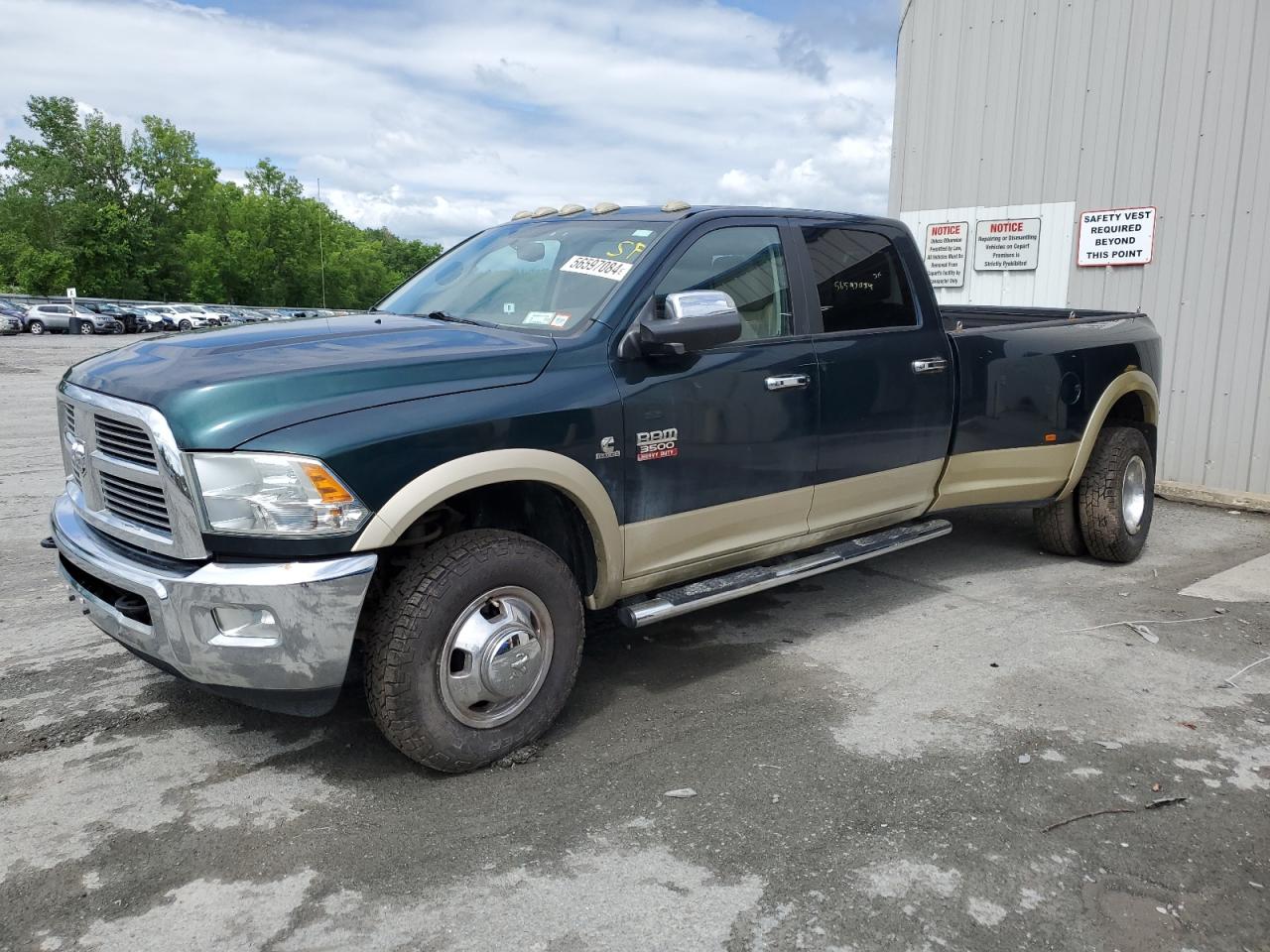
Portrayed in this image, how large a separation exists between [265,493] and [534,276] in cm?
168

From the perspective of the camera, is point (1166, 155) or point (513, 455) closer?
point (513, 455)

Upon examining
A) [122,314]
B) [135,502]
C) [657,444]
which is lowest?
[122,314]

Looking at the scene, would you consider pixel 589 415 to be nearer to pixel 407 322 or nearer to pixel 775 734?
pixel 407 322

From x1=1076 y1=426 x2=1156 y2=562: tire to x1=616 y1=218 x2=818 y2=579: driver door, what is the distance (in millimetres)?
2513

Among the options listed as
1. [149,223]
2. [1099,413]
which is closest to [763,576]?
[1099,413]

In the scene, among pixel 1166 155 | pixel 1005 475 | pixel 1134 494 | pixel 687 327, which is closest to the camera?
pixel 687 327

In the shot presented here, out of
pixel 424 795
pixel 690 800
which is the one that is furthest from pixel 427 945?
pixel 690 800

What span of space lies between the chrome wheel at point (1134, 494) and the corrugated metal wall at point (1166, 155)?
2352mm

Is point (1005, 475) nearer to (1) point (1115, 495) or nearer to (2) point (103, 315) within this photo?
(1) point (1115, 495)

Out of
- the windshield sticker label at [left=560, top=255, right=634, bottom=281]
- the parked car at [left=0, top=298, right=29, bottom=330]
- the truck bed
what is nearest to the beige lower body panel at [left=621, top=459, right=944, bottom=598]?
the windshield sticker label at [left=560, top=255, right=634, bottom=281]

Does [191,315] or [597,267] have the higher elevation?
[597,267]

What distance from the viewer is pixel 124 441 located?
3.28m

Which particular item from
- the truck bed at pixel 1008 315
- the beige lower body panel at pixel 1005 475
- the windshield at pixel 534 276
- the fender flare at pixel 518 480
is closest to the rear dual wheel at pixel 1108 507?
the beige lower body panel at pixel 1005 475

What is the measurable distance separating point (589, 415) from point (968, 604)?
2.80 metres
